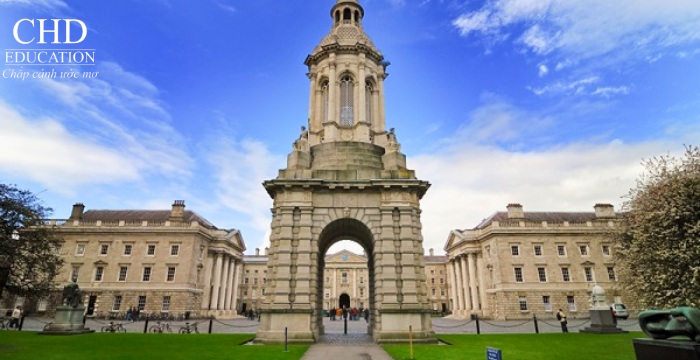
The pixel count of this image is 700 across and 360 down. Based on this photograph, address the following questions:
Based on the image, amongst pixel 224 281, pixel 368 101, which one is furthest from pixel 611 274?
pixel 224 281

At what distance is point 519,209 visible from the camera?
56.2 meters

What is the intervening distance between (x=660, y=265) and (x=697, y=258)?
161 cm

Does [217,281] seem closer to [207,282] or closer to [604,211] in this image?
[207,282]

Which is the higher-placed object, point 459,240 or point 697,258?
point 459,240

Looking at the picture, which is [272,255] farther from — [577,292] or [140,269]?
[577,292]

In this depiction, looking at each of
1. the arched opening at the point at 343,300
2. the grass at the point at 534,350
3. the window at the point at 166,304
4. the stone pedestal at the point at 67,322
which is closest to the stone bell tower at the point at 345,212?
the grass at the point at 534,350

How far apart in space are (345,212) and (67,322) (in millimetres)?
19605

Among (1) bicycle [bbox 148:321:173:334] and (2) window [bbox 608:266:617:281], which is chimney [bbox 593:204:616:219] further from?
(1) bicycle [bbox 148:321:173:334]

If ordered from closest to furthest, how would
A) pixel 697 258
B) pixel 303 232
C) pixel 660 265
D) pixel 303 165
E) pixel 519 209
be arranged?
pixel 697 258, pixel 660 265, pixel 303 232, pixel 303 165, pixel 519 209

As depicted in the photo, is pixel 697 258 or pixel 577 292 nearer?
pixel 697 258

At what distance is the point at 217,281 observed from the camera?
188 ft

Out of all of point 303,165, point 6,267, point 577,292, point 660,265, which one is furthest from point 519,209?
point 6,267

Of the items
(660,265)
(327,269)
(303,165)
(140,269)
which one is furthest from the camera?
(327,269)

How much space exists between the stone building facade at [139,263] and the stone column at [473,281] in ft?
126
